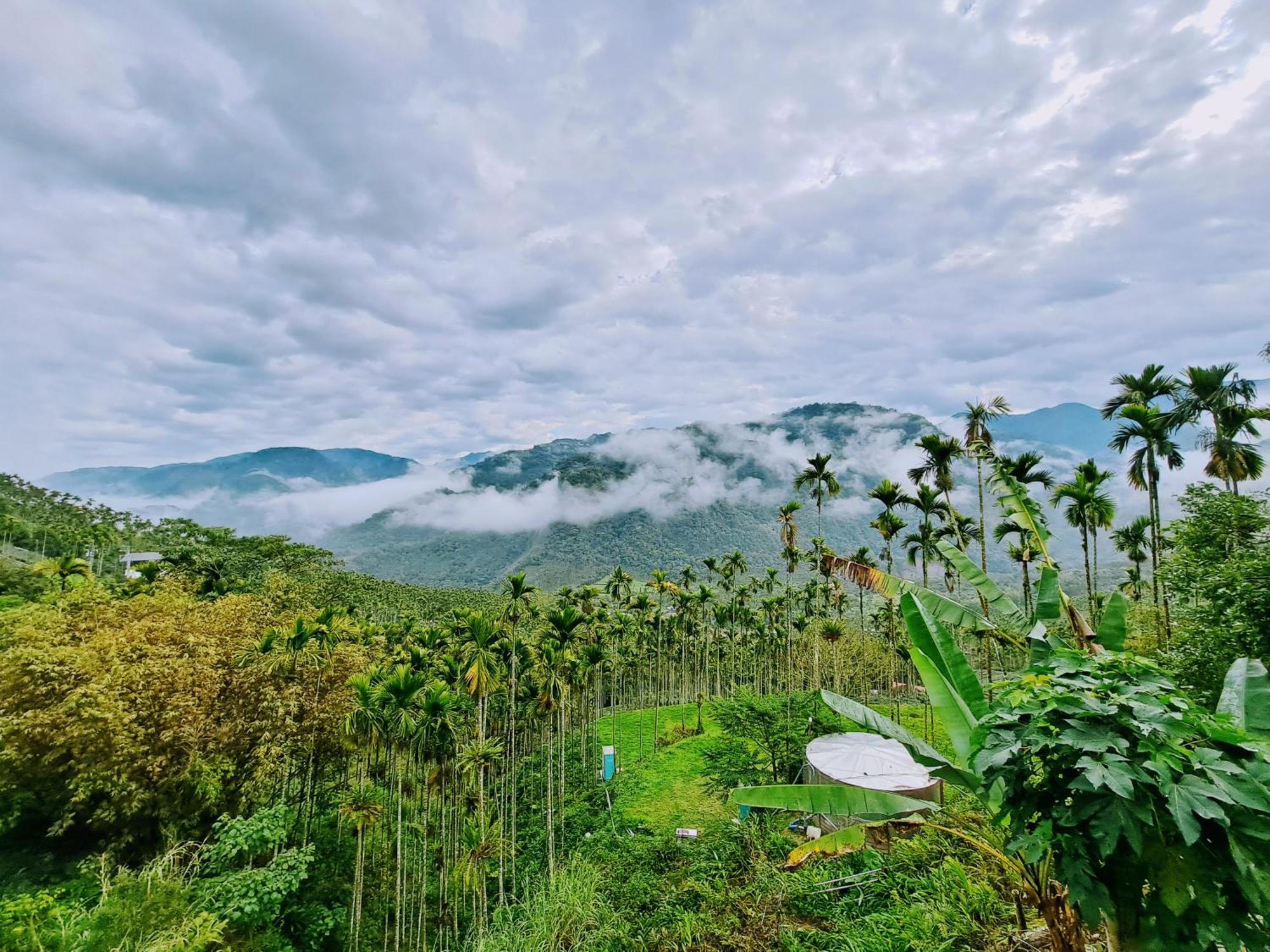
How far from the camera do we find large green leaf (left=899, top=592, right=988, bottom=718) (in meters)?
5.92

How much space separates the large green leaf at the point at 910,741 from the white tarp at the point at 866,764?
11394 mm

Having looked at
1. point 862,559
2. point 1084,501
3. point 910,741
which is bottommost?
point 910,741

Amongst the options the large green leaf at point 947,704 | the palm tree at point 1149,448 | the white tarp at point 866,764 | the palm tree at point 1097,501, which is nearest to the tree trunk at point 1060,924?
the large green leaf at point 947,704

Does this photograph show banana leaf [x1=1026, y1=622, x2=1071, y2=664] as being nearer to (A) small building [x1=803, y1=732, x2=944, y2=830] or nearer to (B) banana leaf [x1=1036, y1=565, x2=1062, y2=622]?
(B) banana leaf [x1=1036, y1=565, x2=1062, y2=622]

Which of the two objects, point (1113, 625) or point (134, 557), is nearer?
point (1113, 625)

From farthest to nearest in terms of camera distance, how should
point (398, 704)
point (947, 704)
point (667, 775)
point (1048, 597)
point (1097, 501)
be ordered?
1. point (667, 775)
2. point (1097, 501)
3. point (398, 704)
4. point (1048, 597)
5. point (947, 704)

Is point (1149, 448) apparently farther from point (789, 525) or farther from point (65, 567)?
point (65, 567)

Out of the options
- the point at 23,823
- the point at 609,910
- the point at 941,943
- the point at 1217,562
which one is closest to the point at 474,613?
the point at 609,910

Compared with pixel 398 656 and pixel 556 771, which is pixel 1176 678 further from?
pixel 556 771

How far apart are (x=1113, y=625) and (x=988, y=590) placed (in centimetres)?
162

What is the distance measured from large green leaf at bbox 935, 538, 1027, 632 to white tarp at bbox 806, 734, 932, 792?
1070cm

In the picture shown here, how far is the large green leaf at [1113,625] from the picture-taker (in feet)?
19.4

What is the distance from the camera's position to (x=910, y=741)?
6.20m

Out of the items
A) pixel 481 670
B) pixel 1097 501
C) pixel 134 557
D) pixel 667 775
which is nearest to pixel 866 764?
pixel 1097 501
